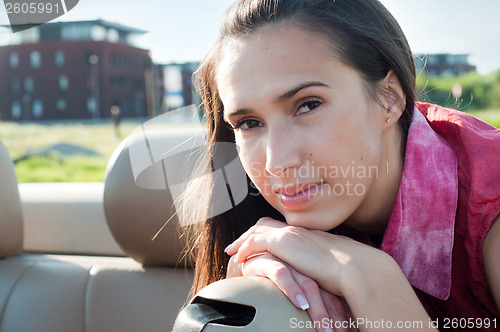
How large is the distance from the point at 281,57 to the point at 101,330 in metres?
1.22

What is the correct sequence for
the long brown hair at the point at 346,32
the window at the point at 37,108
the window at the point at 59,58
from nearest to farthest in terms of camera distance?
1. the long brown hair at the point at 346,32
2. the window at the point at 59,58
3. the window at the point at 37,108

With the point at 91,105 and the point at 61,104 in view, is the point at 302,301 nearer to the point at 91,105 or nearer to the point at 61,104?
the point at 91,105

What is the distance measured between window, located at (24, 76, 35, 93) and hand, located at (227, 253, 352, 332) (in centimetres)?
2880

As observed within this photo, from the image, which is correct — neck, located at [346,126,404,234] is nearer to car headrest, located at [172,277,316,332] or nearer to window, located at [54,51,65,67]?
car headrest, located at [172,277,316,332]

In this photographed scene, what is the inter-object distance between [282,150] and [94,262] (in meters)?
1.19

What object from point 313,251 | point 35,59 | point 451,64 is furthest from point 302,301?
point 35,59

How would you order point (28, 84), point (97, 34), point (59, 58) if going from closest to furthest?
point (97, 34), point (59, 58), point (28, 84)

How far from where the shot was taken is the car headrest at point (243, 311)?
0.74 metres

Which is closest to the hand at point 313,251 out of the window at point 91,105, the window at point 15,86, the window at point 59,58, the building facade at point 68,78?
the building facade at point 68,78

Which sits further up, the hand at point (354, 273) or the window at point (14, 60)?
the hand at point (354, 273)

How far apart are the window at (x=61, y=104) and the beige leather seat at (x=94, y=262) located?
2695 cm

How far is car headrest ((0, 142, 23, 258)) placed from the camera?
6.15ft

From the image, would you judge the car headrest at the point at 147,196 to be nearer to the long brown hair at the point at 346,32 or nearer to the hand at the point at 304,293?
the long brown hair at the point at 346,32

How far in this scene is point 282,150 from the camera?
98 centimetres
